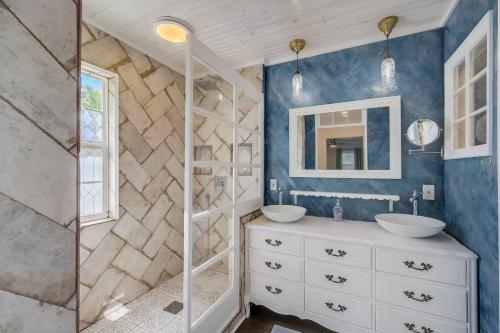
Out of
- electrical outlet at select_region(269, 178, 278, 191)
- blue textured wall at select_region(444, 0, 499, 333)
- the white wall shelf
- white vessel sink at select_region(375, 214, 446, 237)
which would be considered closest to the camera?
blue textured wall at select_region(444, 0, 499, 333)

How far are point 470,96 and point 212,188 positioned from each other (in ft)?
6.37

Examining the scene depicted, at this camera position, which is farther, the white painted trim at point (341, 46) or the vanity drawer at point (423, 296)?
the white painted trim at point (341, 46)

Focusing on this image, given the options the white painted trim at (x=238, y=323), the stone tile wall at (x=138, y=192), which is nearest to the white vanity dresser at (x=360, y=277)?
the white painted trim at (x=238, y=323)

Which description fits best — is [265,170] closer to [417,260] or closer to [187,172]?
[187,172]

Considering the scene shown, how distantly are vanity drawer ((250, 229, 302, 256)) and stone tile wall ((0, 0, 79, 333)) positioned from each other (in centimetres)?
148

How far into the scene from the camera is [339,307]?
1733 mm

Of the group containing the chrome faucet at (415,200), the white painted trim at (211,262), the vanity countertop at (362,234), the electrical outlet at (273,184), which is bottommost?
the white painted trim at (211,262)

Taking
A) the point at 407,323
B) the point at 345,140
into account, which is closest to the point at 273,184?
the point at 345,140

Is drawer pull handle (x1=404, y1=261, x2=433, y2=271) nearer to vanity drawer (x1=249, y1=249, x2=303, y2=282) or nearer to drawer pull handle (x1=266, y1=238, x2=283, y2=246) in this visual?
vanity drawer (x1=249, y1=249, x2=303, y2=282)

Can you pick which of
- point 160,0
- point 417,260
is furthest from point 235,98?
point 417,260

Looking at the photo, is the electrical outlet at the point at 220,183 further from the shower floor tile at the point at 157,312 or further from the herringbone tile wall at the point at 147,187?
the shower floor tile at the point at 157,312

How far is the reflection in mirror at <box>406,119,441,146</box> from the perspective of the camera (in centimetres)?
185

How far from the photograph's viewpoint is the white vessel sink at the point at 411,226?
1553 millimetres

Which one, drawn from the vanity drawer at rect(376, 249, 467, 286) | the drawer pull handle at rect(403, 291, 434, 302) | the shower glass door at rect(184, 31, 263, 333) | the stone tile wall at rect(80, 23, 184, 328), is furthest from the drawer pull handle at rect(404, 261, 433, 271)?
the stone tile wall at rect(80, 23, 184, 328)
